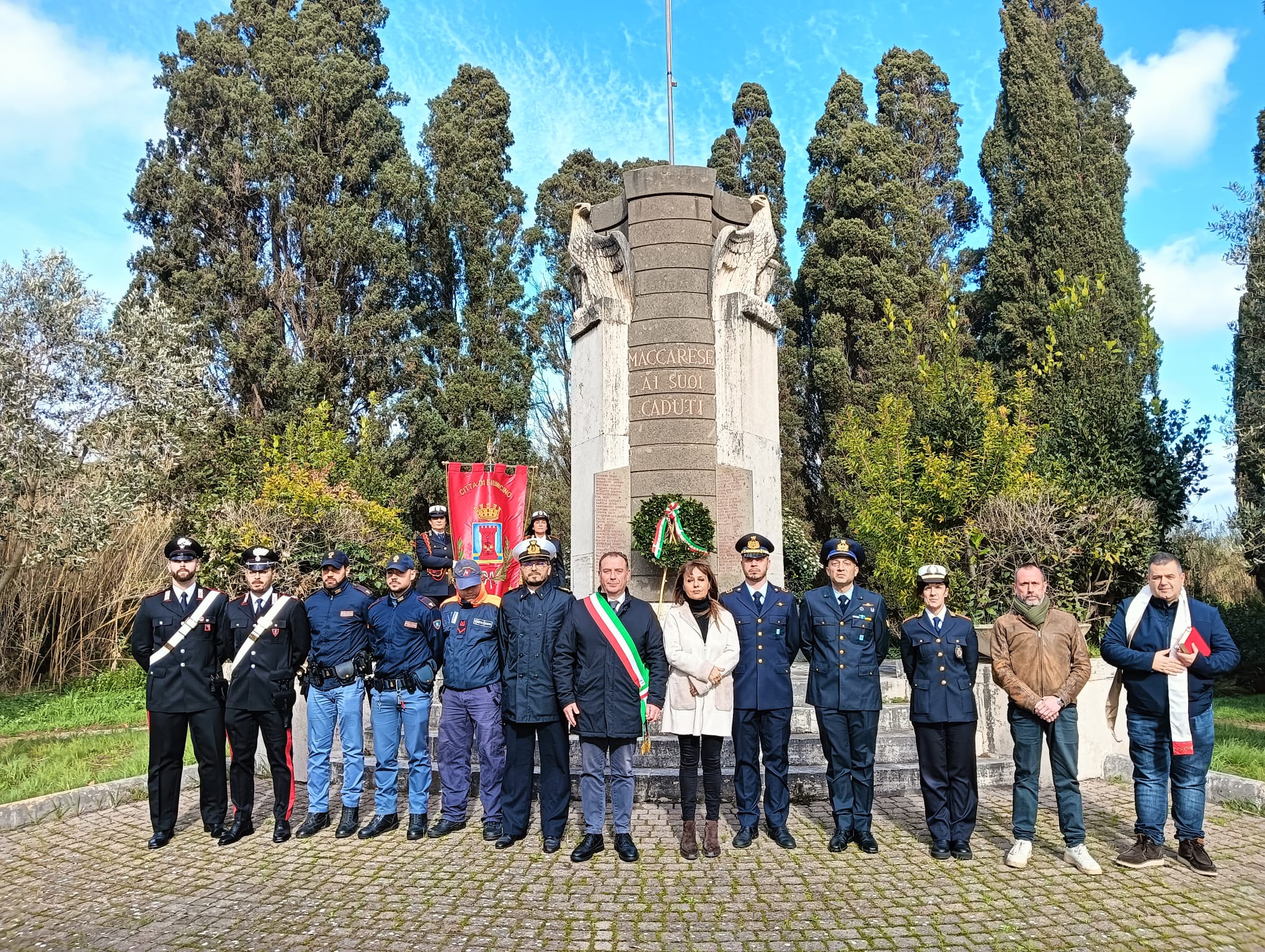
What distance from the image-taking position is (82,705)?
12.7 meters

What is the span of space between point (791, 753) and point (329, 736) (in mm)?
3568

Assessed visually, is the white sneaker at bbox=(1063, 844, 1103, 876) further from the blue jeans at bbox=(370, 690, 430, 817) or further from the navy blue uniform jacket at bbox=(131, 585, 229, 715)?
the navy blue uniform jacket at bbox=(131, 585, 229, 715)

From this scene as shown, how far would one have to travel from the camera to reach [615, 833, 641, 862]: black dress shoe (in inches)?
202

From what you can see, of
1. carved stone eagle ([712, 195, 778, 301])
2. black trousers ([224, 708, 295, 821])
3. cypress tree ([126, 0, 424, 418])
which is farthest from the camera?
cypress tree ([126, 0, 424, 418])

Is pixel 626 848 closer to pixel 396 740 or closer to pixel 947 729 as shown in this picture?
pixel 396 740

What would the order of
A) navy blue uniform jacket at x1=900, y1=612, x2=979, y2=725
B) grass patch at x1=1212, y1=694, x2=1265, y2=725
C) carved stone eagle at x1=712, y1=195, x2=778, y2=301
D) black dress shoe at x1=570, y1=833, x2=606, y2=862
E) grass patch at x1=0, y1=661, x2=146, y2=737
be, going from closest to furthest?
black dress shoe at x1=570, y1=833, x2=606, y2=862, navy blue uniform jacket at x1=900, y1=612, x2=979, y2=725, carved stone eagle at x1=712, y1=195, x2=778, y2=301, grass patch at x1=1212, y1=694, x2=1265, y2=725, grass patch at x1=0, y1=661, x2=146, y2=737

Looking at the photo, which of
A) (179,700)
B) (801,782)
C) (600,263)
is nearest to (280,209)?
(600,263)

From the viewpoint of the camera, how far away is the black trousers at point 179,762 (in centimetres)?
573

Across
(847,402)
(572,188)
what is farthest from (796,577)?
(572,188)

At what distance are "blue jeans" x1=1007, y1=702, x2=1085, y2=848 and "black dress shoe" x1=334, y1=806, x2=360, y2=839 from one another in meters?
4.13

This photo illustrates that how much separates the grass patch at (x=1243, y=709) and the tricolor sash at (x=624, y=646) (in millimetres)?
7891

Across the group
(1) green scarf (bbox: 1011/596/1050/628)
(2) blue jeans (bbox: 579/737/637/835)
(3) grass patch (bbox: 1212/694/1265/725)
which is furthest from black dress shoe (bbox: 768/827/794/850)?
(3) grass patch (bbox: 1212/694/1265/725)

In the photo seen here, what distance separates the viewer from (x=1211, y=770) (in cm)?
683

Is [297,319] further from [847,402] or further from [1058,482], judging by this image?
[1058,482]
